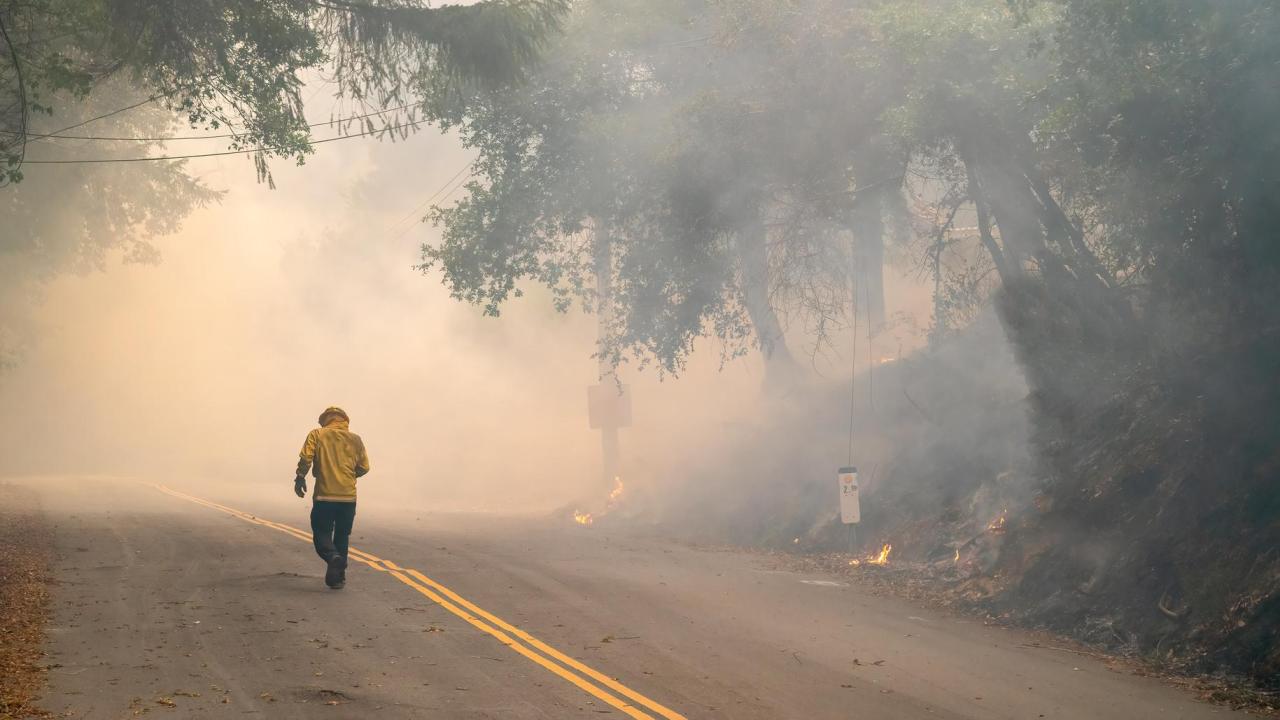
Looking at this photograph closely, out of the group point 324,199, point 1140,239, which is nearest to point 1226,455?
point 1140,239

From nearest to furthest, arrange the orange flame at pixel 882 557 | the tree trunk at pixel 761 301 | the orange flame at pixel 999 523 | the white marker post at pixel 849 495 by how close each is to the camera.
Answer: the orange flame at pixel 999 523 < the orange flame at pixel 882 557 < the white marker post at pixel 849 495 < the tree trunk at pixel 761 301

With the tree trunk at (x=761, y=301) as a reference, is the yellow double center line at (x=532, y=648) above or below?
below

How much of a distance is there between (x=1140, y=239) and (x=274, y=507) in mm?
21459

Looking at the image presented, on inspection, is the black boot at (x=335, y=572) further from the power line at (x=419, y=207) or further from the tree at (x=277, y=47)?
the power line at (x=419, y=207)

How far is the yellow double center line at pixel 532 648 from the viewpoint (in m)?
7.86

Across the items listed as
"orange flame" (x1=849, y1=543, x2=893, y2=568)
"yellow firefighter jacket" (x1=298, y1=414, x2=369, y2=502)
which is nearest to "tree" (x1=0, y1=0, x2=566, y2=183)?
"yellow firefighter jacket" (x1=298, y1=414, x2=369, y2=502)

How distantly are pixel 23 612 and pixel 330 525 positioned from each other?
2963 mm

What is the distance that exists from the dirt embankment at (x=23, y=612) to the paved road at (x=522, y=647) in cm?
18

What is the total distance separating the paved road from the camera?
788cm

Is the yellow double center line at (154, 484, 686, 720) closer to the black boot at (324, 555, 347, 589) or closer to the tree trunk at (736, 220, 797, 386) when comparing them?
the black boot at (324, 555, 347, 589)

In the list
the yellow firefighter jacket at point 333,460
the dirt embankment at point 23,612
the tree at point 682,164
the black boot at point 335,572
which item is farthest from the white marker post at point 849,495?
the dirt embankment at point 23,612

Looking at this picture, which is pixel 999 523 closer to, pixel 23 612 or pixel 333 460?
pixel 333 460

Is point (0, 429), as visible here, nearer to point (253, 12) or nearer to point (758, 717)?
point (253, 12)

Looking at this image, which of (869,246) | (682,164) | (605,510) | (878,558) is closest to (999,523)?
(878,558)
